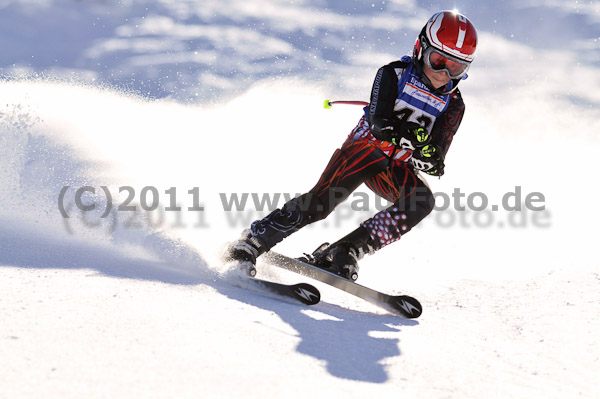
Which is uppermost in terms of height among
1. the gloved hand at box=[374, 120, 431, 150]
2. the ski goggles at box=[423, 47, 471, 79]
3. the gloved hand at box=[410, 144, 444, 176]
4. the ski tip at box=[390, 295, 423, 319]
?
the ski goggles at box=[423, 47, 471, 79]

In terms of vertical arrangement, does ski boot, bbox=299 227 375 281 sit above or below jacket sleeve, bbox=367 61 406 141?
below

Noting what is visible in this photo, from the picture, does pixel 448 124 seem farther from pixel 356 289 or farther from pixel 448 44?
pixel 356 289

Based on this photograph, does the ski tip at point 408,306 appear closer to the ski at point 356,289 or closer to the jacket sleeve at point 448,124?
the ski at point 356,289

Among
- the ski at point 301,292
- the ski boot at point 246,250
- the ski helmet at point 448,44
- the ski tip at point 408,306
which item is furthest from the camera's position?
the ski boot at point 246,250

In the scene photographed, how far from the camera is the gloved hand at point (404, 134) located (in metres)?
4.05

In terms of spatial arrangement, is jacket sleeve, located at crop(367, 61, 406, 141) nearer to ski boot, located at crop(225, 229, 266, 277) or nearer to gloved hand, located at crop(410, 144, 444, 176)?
gloved hand, located at crop(410, 144, 444, 176)

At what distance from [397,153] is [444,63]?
0.77 metres

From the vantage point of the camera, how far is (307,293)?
3740 mm

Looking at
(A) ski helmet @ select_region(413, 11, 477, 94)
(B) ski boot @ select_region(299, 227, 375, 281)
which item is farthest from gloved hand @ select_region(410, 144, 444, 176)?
(B) ski boot @ select_region(299, 227, 375, 281)

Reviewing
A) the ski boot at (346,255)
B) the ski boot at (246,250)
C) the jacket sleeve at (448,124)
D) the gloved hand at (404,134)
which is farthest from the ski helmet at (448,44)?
the ski boot at (246,250)

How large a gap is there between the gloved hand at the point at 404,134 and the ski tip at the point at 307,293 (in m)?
1.28

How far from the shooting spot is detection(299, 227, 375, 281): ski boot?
422 cm

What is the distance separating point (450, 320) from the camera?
3.96m

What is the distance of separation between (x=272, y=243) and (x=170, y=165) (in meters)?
3.19
